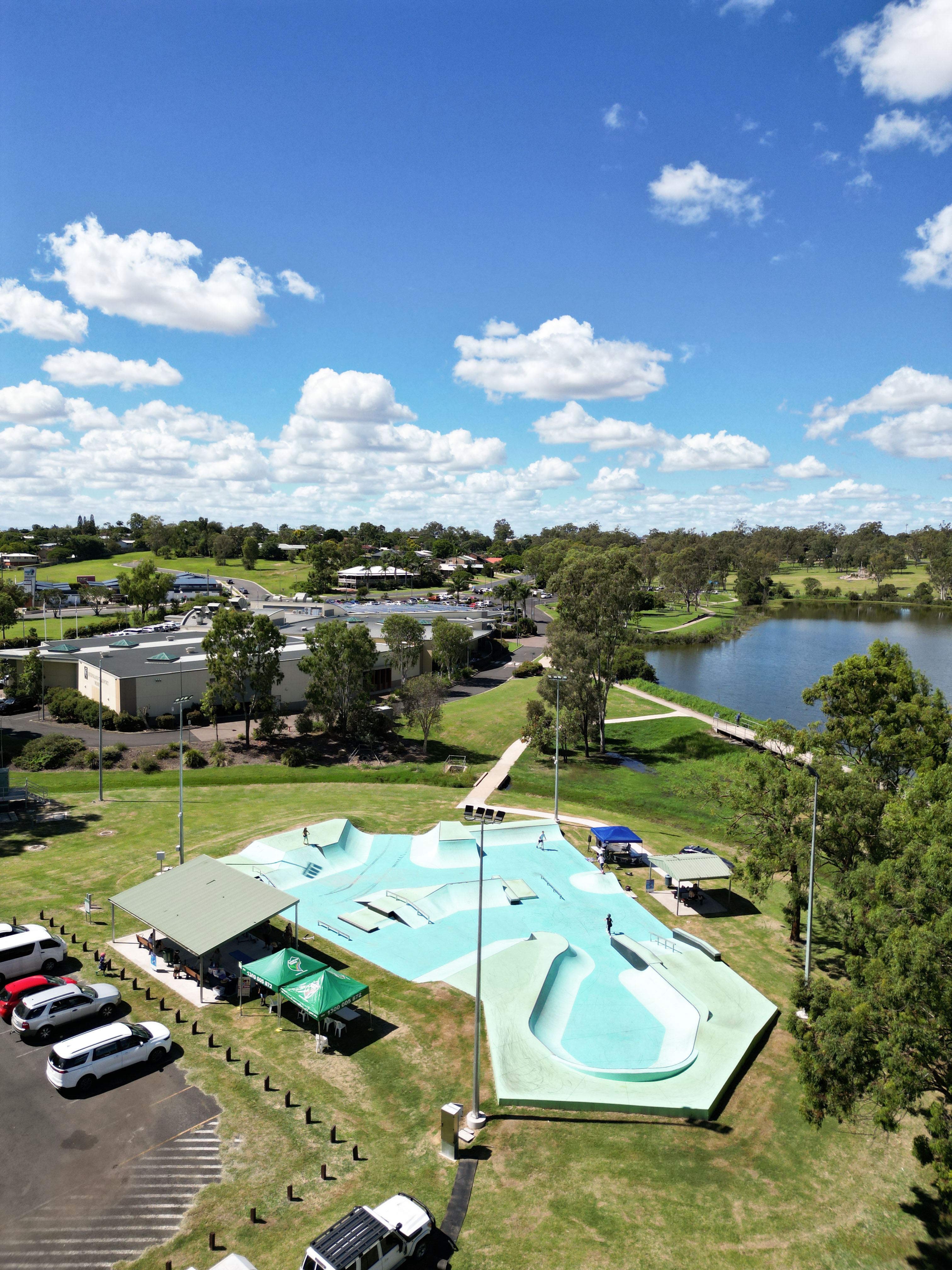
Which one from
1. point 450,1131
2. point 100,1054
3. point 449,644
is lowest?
point 450,1131

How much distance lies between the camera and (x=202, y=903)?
93.7ft

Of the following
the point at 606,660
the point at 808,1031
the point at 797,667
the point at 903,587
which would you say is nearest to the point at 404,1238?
the point at 808,1031

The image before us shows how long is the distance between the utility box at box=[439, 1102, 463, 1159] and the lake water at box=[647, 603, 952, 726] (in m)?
67.6

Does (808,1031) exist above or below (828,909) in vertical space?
above

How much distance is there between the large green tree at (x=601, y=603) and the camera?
65062mm

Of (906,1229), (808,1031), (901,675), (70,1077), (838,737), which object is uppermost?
(901,675)

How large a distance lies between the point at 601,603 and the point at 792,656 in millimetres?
62979

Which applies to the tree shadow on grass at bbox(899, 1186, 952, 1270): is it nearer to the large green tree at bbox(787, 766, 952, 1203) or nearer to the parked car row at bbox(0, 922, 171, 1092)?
the large green tree at bbox(787, 766, 952, 1203)

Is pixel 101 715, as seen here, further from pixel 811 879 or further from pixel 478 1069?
pixel 811 879

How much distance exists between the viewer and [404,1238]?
16.1 meters

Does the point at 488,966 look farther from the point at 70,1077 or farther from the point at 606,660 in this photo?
the point at 606,660

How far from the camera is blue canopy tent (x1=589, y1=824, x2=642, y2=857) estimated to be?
4159cm

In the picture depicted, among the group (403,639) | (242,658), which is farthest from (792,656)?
(242,658)

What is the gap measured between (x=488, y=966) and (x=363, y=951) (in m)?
5.76
